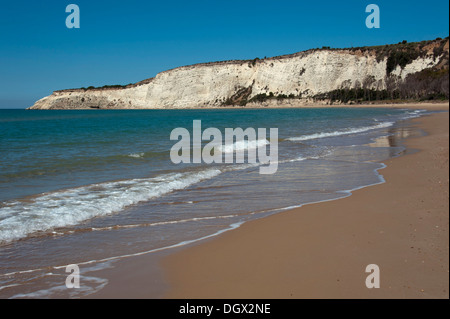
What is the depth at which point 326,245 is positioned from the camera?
428cm

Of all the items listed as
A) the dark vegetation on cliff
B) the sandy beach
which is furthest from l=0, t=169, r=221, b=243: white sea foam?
the dark vegetation on cliff

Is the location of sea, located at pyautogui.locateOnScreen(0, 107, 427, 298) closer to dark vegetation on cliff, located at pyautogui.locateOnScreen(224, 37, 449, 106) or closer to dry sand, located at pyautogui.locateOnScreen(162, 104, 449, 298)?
dry sand, located at pyautogui.locateOnScreen(162, 104, 449, 298)

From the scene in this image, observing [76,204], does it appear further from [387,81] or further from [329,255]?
[387,81]

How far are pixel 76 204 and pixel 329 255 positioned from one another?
478 cm

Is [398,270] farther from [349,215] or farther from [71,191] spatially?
[71,191]

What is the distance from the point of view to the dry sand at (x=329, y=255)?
3.02 meters

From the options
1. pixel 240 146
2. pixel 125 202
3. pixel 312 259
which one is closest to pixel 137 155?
pixel 240 146

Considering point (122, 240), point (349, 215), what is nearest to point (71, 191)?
point (122, 240)

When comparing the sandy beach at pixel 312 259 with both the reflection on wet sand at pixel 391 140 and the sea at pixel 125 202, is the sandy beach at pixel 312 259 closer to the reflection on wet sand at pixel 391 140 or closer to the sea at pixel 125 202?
the sea at pixel 125 202

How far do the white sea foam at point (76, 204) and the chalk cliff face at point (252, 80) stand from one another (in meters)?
76.6

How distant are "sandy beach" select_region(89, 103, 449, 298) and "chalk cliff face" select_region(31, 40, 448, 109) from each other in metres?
78.0

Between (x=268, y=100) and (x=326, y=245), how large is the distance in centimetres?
9736

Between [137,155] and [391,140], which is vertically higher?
[391,140]

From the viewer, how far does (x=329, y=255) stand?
3.93 metres
